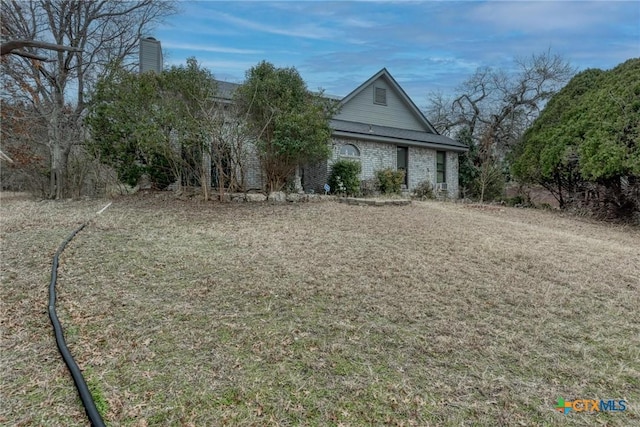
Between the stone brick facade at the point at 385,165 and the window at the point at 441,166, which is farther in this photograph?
the window at the point at 441,166

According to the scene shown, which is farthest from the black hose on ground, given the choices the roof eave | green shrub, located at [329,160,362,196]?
the roof eave

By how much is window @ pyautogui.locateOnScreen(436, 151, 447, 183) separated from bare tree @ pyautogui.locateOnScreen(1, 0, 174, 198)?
1221cm

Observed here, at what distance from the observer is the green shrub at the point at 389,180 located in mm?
13633

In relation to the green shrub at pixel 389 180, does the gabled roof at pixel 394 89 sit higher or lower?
higher

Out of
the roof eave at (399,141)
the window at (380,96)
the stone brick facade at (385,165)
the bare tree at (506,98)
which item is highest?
the bare tree at (506,98)

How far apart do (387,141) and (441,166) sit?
348 cm

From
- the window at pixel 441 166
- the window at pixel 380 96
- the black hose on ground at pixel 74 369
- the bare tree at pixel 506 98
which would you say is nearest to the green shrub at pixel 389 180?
the window at pixel 441 166

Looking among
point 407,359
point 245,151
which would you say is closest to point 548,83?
point 245,151

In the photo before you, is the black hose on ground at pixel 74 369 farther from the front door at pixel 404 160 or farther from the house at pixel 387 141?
the front door at pixel 404 160

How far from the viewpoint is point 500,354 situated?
2.79 meters

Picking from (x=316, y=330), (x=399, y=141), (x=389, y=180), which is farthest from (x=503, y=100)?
(x=316, y=330)

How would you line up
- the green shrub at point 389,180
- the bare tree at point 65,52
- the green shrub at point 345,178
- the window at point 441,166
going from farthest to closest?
the window at point 441,166 → the green shrub at point 389,180 → the green shrub at point 345,178 → the bare tree at point 65,52

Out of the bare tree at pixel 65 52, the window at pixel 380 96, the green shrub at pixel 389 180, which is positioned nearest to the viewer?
the bare tree at pixel 65 52

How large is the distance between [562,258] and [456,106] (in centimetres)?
1982
